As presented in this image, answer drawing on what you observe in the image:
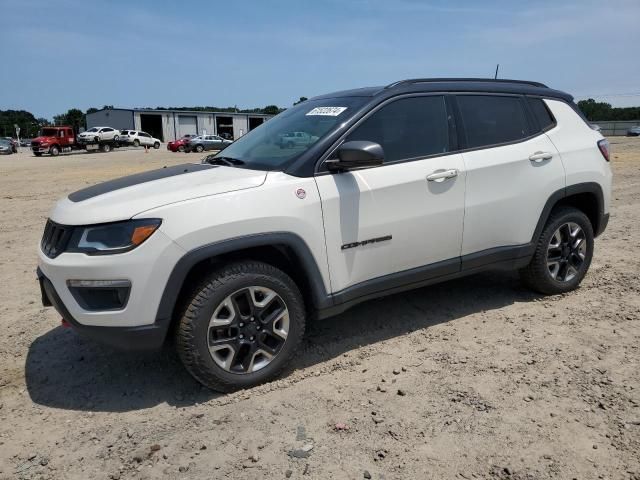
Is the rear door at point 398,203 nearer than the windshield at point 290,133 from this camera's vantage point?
Yes

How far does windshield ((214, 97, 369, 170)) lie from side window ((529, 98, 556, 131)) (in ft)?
5.57

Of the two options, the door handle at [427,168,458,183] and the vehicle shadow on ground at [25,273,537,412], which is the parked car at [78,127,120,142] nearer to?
the vehicle shadow on ground at [25,273,537,412]

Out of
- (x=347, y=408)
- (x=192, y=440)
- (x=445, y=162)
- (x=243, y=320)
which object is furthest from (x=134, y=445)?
(x=445, y=162)

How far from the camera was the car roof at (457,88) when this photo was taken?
12.6ft

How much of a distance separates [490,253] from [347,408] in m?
1.86

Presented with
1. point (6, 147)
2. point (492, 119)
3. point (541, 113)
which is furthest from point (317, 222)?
point (6, 147)

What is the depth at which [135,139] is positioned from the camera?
1969 inches

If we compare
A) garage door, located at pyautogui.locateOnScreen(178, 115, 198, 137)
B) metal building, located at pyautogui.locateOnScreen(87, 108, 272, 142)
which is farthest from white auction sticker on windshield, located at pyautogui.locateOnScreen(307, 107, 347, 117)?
garage door, located at pyautogui.locateOnScreen(178, 115, 198, 137)

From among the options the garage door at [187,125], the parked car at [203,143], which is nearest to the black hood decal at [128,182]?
the parked car at [203,143]

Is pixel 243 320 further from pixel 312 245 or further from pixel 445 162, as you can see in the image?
pixel 445 162

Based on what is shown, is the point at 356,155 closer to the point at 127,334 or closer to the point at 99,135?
the point at 127,334

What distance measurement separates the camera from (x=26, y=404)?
3.19m

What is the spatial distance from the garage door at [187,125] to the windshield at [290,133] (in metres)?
74.2

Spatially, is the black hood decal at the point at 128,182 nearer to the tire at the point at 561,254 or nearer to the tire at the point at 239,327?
the tire at the point at 239,327
